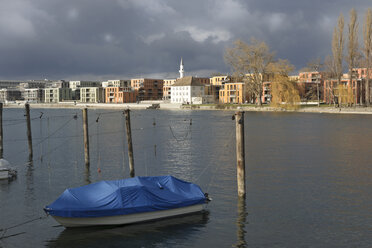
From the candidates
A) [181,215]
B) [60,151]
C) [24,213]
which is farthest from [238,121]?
[60,151]

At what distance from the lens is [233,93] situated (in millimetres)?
187125

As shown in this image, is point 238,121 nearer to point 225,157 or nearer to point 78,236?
point 78,236

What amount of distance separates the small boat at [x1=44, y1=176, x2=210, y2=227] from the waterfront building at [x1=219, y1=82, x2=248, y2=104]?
160m

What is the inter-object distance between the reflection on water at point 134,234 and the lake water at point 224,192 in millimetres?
48

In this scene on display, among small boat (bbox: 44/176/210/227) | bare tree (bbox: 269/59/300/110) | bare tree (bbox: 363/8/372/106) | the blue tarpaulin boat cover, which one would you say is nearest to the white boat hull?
small boat (bbox: 44/176/210/227)

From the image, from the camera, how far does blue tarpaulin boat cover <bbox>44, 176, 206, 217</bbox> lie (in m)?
19.8

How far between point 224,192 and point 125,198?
30.8 feet

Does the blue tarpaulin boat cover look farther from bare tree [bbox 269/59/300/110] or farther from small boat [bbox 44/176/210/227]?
bare tree [bbox 269/59/300/110]

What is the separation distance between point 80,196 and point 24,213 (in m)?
5.40

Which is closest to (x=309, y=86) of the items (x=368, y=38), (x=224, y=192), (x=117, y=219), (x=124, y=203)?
(x=368, y=38)

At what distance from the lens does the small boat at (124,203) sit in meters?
19.8

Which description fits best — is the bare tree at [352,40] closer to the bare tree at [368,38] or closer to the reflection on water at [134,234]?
the bare tree at [368,38]

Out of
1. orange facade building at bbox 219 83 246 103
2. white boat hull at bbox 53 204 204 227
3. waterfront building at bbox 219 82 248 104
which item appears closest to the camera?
white boat hull at bbox 53 204 204 227

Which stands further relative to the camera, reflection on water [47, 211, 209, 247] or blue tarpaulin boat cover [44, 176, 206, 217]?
blue tarpaulin boat cover [44, 176, 206, 217]
